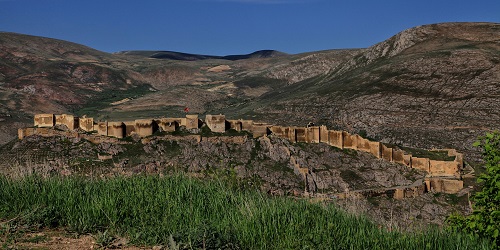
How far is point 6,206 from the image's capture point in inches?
388

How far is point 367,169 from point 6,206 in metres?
54.3

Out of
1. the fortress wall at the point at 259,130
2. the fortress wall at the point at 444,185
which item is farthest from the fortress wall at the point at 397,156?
the fortress wall at the point at 259,130

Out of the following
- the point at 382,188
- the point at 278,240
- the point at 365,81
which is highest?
the point at 365,81

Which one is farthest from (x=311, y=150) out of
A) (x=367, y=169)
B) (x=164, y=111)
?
(x=164, y=111)

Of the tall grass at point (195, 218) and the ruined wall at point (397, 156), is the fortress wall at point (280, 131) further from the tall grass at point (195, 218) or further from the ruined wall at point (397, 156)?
the tall grass at point (195, 218)

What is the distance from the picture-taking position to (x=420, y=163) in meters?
62.0

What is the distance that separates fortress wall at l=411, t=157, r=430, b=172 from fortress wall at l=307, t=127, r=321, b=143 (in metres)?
12.0

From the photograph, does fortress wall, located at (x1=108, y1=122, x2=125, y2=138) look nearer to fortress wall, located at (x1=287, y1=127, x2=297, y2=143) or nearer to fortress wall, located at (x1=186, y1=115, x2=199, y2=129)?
fortress wall, located at (x1=186, y1=115, x2=199, y2=129)

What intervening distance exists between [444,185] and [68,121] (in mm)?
42858

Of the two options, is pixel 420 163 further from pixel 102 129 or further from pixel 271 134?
pixel 102 129

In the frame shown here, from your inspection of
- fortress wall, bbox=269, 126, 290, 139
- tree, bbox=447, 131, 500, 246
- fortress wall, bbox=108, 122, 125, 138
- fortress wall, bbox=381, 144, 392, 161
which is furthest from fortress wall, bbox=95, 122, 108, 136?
tree, bbox=447, 131, 500, 246

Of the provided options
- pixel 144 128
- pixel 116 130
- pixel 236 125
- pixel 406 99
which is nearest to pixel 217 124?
pixel 236 125

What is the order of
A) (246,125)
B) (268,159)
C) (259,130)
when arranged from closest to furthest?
(268,159)
(259,130)
(246,125)

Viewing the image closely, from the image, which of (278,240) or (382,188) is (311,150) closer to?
(382,188)
